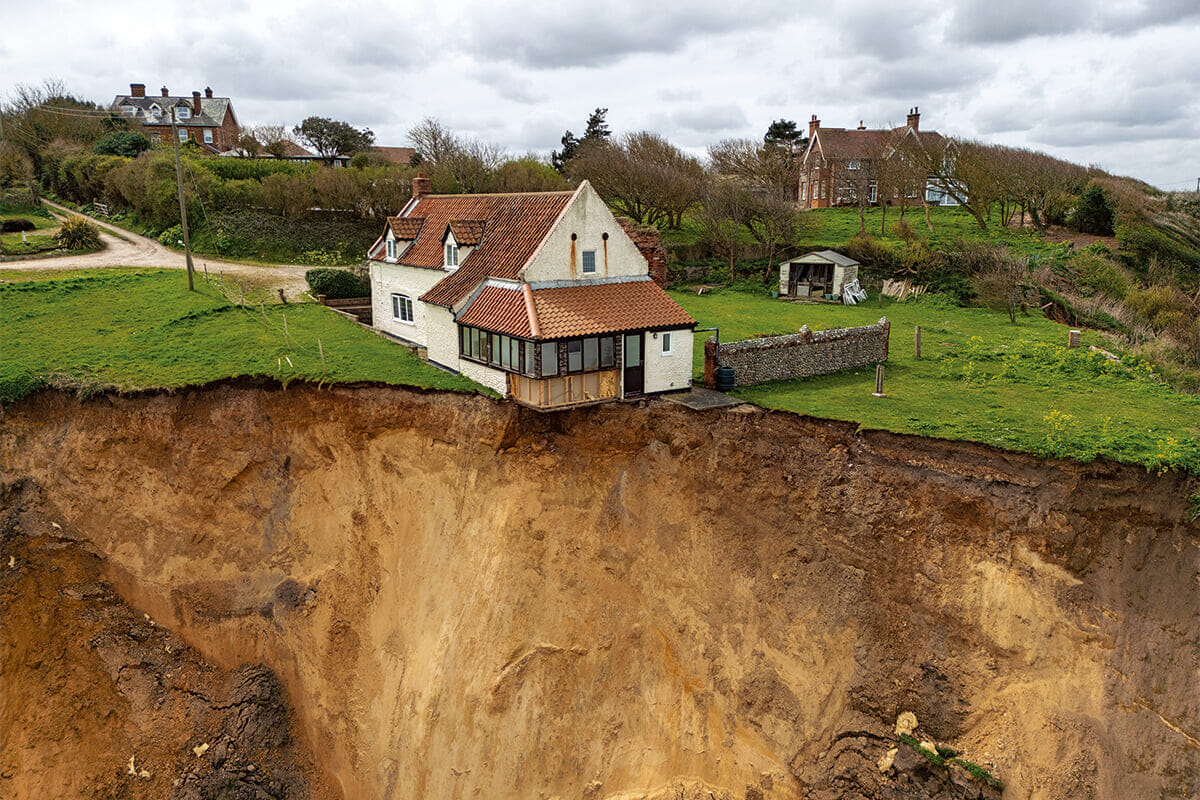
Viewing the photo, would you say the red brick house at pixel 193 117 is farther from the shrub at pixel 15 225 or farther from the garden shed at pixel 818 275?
the garden shed at pixel 818 275

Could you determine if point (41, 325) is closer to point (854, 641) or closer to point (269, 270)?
point (269, 270)

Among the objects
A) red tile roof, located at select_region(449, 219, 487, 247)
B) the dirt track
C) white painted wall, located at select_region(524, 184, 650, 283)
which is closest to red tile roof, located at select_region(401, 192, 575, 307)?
red tile roof, located at select_region(449, 219, 487, 247)

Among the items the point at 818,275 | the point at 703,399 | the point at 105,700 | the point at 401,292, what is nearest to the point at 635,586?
the point at 703,399

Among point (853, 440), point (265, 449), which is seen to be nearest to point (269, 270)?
point (265, 449)

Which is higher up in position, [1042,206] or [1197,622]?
[1042,206]

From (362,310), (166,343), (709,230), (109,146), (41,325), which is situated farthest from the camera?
(109,146)

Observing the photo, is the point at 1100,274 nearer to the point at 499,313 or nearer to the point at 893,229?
the point at 893,229

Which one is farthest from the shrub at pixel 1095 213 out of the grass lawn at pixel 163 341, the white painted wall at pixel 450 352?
the grass lawn at pixel 163 341
